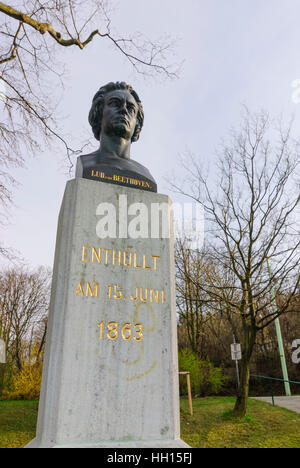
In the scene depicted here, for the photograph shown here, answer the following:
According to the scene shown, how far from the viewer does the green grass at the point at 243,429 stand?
6.74 meters

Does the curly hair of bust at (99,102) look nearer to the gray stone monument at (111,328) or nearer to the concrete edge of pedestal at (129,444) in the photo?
the gray stone monument at (111,328)

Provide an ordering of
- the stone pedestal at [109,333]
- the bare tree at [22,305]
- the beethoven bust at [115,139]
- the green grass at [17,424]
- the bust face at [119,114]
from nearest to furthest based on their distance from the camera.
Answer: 1. the stone pedestal at [109,333]
2. the beethoven bust at [115,139]
3. the bust face at [119,114]
4. the green grass at [17,424]
5. the bare tree at [22,305]

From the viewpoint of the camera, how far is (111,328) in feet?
11.1

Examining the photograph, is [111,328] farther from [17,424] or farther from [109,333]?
[17,424]

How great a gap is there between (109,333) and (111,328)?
6 centimetres

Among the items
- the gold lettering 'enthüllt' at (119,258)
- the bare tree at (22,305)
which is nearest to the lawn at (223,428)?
the gold lettering 'enthüllt' at (119,258)

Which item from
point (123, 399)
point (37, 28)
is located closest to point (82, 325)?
point (123, 399)

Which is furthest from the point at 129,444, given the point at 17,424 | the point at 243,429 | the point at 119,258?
the point at 17,424

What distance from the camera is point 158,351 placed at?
3469 mm

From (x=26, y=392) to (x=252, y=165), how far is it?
1361 cm

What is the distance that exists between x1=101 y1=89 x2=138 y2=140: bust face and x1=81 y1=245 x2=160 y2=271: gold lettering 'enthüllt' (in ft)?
7.24

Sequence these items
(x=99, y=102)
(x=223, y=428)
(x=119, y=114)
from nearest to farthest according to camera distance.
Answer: (x=119, y=114) → (x=99, y=102) → (x=223, y=428)

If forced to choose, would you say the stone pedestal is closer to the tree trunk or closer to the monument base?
the monument base

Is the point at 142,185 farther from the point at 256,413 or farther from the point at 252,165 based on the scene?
the point at 256,413
